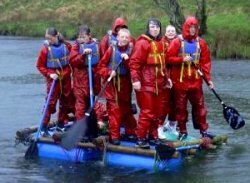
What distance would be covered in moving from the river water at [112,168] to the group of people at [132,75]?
23.6 inches

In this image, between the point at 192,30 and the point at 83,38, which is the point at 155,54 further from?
the point at 83,38

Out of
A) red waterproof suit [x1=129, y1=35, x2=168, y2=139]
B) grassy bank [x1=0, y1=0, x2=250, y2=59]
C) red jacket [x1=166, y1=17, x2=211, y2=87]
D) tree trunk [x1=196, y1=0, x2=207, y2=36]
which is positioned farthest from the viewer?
tree trunk [x1=196, y1=0, x2=207, y2=36]

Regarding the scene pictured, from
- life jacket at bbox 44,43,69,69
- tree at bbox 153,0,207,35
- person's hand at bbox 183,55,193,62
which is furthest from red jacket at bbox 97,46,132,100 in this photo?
tree at bbox 153,0,207,35

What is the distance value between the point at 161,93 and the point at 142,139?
0.80 metres

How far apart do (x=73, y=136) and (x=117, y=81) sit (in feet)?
3.58

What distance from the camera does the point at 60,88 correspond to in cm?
1179

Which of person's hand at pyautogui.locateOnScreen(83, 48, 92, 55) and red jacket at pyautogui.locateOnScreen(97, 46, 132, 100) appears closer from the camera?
red jacket at pyautogui.locateOnScreen(97, 46, 132, 100)

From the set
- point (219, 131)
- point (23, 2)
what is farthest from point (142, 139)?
point (23, 2)

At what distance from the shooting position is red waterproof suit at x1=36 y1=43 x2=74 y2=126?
37.9 feet

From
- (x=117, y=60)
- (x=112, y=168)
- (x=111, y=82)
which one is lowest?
(x=112, y=168)

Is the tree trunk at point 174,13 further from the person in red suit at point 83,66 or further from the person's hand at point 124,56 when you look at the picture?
the person's hand at point 124,56

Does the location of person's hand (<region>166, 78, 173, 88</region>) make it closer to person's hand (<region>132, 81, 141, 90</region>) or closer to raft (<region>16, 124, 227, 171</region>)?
person's hand (<region>132, 81, 141, 90</region>)

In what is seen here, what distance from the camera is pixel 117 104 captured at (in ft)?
35.1

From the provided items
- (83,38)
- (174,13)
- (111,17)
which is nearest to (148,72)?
(83,38)
